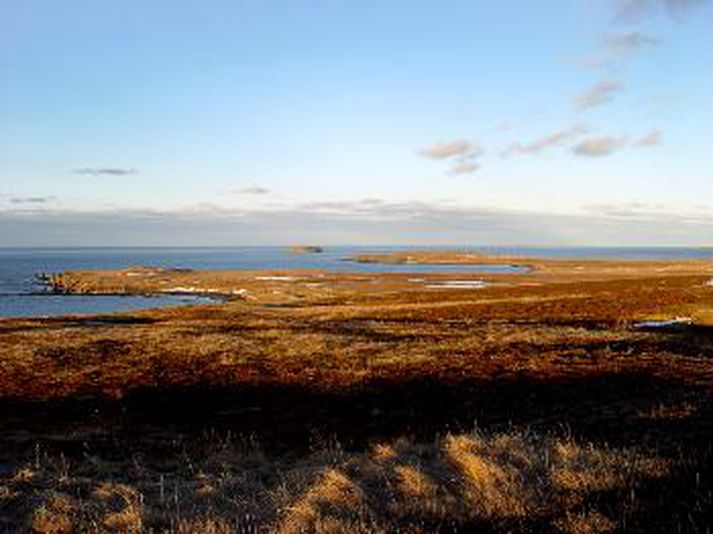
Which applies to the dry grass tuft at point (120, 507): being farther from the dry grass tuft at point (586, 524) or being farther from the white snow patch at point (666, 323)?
the white snow patch at point (666, 323)

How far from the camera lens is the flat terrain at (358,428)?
34.8 ft

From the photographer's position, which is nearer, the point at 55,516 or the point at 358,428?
the point at 55,516

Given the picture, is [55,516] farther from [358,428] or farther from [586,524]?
[358,428]

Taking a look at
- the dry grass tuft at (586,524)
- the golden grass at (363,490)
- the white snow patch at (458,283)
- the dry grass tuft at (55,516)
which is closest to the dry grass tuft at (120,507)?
the golden grass at (363,490)

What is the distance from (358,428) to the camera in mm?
17766

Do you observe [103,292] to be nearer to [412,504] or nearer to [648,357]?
[648,357]

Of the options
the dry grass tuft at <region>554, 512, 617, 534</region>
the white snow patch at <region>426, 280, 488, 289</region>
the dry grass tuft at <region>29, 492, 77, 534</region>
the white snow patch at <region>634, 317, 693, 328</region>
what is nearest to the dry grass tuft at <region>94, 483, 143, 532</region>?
the dry grass tuft at <region>29, 492, 77, 534</region>

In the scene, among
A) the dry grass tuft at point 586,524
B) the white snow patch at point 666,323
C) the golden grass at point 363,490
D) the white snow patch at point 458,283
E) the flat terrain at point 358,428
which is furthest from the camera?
the white snow patch at point 458,283

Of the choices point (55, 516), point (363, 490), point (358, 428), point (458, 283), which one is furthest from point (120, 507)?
point (458, 283)

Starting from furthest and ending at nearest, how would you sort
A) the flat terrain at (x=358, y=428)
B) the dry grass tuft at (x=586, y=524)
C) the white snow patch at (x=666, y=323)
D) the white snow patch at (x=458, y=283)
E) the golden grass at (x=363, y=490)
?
the white snow patch at (x=458, y=283) < the white snow patch at (x=666, y=323) < the flat terrain at (x=358, y=428) < the golden grass at (x=363, y=490) < the dry grass tuft at (x=586, y=524)

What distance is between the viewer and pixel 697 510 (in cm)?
982

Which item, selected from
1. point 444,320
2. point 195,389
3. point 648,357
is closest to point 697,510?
point 195,389

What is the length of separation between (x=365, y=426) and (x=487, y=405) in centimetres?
370

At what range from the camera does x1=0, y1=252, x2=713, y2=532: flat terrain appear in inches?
417
